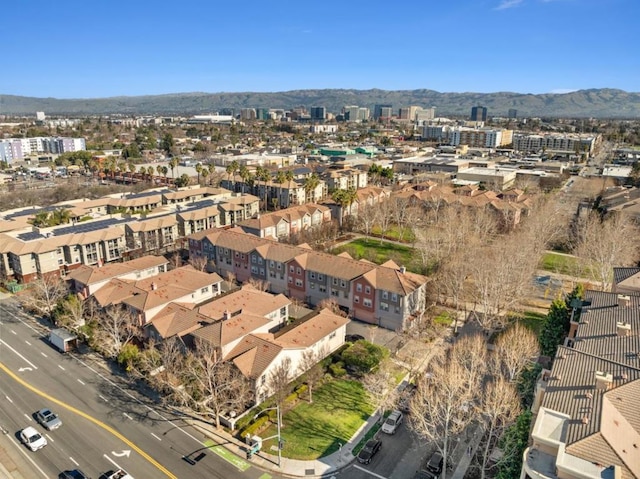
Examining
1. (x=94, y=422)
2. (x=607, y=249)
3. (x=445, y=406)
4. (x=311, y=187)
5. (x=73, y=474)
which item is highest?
(x=311, y=187)

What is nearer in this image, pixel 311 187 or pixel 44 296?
pixel 44 296

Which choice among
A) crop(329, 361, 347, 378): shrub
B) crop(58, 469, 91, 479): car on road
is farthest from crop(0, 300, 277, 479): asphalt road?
crop(329, 361, 347, 378): shrub

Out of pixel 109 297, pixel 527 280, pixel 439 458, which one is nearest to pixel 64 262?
pixel 109 297

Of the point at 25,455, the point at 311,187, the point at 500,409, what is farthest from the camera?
the point at 311,187

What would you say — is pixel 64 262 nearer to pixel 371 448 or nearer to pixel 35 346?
pixel 35 346

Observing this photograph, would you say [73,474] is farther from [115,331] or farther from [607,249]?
[607,249]

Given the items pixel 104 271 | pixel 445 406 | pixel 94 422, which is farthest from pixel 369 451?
pixel 104 271
